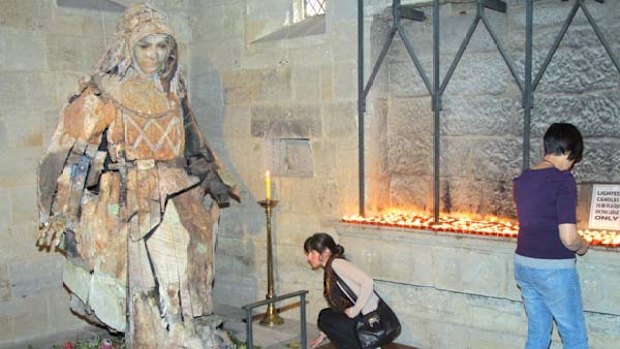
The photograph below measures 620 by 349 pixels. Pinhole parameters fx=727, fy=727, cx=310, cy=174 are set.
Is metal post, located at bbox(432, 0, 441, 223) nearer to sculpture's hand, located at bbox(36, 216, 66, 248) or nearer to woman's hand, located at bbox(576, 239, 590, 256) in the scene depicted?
woman's hand, located at bbox(576, 239, 590, 256)

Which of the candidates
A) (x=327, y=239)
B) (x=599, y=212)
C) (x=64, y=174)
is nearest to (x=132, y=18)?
(x=64, y=174)

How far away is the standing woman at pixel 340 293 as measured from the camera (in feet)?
13.7

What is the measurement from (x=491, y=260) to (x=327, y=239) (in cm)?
101

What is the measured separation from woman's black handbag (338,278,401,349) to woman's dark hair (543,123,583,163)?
1341mm

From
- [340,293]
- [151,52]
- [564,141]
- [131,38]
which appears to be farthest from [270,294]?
[564,141]

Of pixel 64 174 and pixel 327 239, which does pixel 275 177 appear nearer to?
pixel 327 239

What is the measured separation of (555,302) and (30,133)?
3.72 metres

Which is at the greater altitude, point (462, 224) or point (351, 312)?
point (462, 224)

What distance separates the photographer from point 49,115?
209 inches

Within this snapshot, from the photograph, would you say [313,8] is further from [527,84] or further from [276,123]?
[527,84]

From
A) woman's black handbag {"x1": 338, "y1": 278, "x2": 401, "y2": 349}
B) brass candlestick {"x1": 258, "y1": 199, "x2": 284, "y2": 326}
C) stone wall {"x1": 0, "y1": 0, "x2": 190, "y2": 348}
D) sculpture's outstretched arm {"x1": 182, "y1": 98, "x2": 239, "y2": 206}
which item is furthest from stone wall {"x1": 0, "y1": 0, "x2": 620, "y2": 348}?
sculpture's outstretched arm {"x1": 182, "y1": 98, "x2": 239, "y2": 206}

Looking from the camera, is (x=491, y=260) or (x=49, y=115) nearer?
(x=491, y=260)

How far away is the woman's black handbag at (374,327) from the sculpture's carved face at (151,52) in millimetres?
1667

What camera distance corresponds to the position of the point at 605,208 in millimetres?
4586
